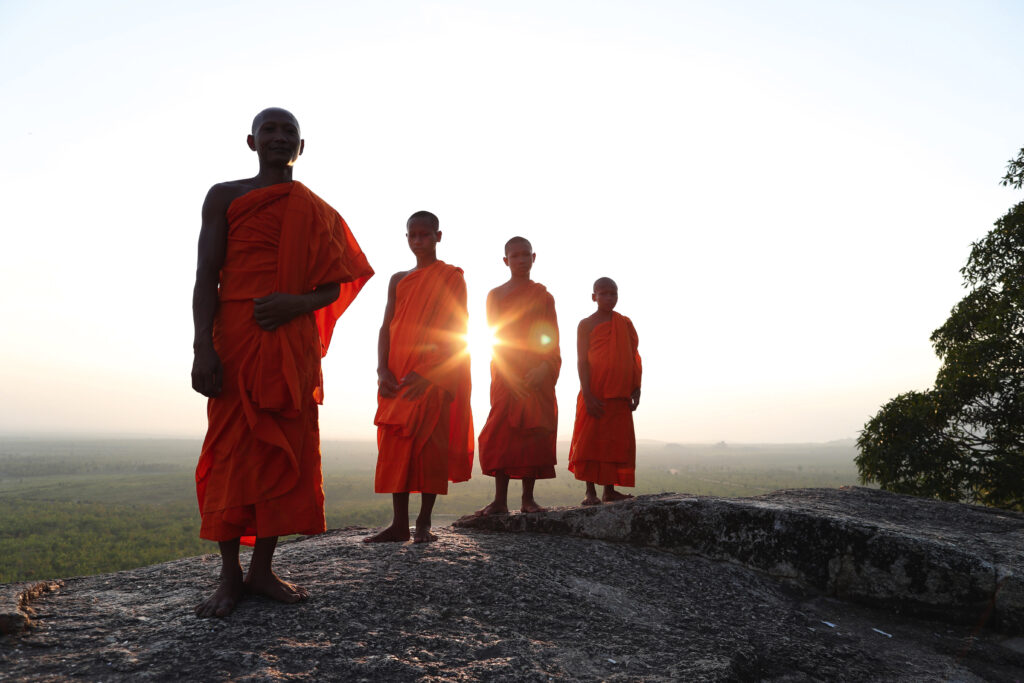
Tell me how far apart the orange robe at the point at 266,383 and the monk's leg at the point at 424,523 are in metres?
1.45

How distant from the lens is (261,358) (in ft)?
10.6

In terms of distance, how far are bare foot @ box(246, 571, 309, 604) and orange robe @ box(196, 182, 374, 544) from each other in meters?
0.26

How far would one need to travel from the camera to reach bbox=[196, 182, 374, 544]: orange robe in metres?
3.14

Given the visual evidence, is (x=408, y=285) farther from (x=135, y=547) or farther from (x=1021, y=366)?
(x=135, y=547)

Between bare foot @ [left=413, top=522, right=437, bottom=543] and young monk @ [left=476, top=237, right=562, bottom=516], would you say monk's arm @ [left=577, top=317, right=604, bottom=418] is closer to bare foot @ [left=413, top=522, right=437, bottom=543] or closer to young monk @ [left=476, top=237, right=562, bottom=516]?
young monk @ [left=476, top=237, right=562, bottom=516]

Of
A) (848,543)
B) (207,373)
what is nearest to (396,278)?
(207,373)

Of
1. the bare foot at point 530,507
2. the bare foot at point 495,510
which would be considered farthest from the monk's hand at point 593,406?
the bare foot at point 495,510

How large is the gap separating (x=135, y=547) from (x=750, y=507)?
28443mm

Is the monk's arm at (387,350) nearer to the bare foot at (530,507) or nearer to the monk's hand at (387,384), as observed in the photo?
the monk's hand at (387,384)

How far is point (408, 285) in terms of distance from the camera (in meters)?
5.32

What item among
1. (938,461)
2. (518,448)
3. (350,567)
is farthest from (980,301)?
(350,567)

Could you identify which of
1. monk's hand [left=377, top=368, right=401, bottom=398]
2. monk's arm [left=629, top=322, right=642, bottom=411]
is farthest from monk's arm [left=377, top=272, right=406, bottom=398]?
monk's arm [left=629, top=322, right=642, bottom=411]

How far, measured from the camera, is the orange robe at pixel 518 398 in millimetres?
6121

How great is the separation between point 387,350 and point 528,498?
7.32ft
